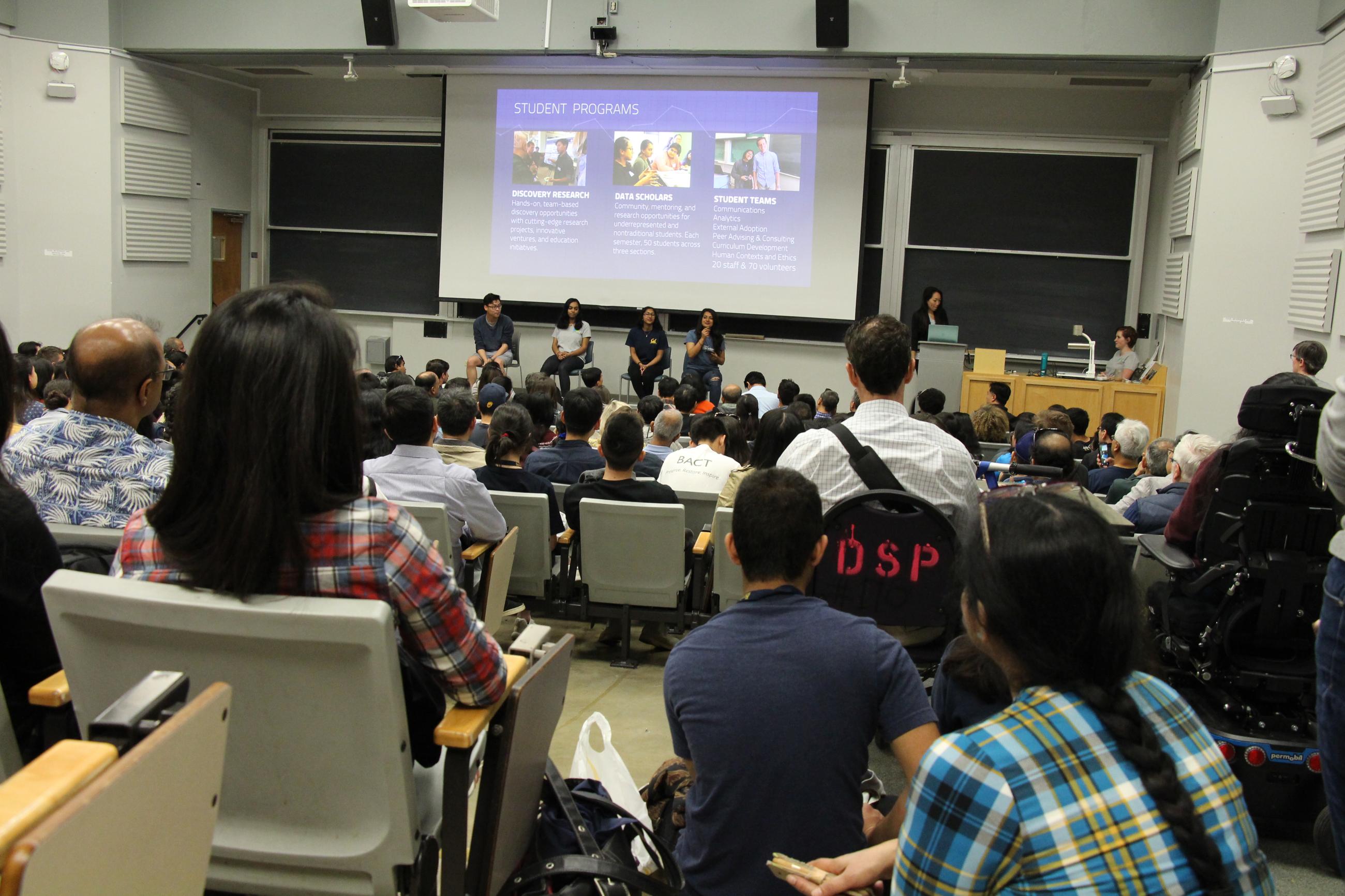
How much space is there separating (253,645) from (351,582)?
156 millimetres

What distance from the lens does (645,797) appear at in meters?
2.17

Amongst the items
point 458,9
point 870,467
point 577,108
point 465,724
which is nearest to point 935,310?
point 577,108

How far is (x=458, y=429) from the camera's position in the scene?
450 centimetres

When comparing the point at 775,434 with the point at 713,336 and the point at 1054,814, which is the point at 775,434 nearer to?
the point at 1054,814

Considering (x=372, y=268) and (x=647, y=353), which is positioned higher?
(x=372, y=268)

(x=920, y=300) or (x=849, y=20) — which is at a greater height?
(x=849, y=20)

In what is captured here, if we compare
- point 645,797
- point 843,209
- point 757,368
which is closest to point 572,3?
point 843,209

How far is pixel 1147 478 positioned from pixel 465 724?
3.52 meters

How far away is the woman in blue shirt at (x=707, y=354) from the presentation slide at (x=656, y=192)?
1.13ft

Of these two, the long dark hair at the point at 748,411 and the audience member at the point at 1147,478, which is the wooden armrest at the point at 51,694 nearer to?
the audience member at the point at 1147,478

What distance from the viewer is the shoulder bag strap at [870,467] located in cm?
268

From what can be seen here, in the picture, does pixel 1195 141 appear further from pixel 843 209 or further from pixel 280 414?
pixel 280 414

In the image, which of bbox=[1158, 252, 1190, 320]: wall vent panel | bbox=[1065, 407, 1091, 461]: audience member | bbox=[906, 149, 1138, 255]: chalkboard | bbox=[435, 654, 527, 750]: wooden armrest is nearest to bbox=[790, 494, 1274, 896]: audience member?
bbox=[435, 654, 527, 750]: wooden armrest

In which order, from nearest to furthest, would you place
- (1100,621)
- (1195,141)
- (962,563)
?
(1100,621)
(962,563)
(1195,141)
